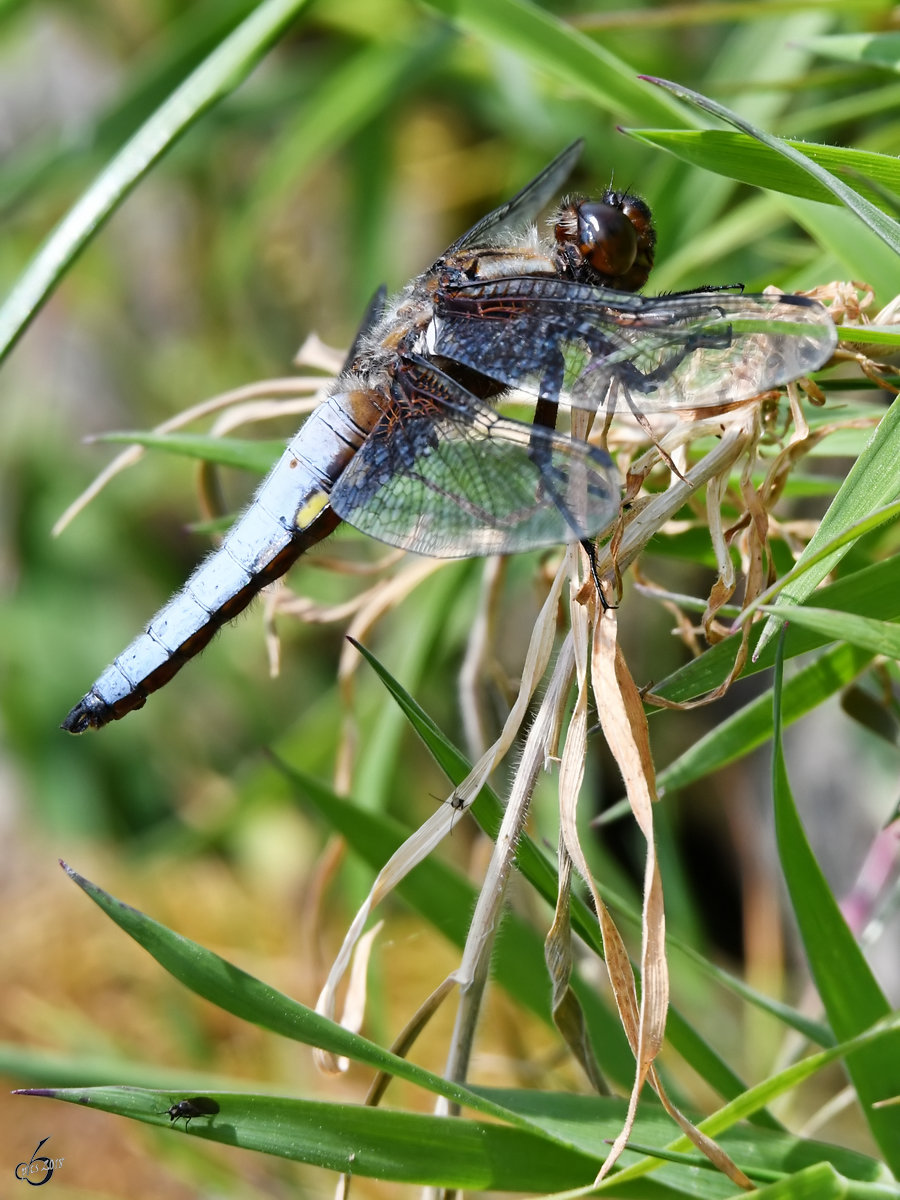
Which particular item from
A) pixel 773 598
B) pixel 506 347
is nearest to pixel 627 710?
pixel 773 598

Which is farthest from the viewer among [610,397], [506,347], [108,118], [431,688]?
[431,688]

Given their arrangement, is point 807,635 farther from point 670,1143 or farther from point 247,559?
point 247,559

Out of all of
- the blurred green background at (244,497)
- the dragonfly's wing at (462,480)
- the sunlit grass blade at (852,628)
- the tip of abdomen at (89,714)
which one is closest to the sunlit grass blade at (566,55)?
the blurred green background at (244,497)

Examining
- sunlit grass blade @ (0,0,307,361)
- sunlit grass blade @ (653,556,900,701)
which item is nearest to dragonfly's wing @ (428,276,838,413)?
sunlit grass blade @ (653,556,900,701)

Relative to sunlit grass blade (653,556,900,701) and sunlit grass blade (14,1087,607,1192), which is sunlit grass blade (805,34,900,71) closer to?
sunlit grass blade (653,556,900,701)

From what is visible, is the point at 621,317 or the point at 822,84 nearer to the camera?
the point at 621,317

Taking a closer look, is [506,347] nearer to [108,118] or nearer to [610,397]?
[610,397]

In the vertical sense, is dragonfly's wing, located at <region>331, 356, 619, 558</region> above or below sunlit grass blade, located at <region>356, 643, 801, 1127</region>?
above
